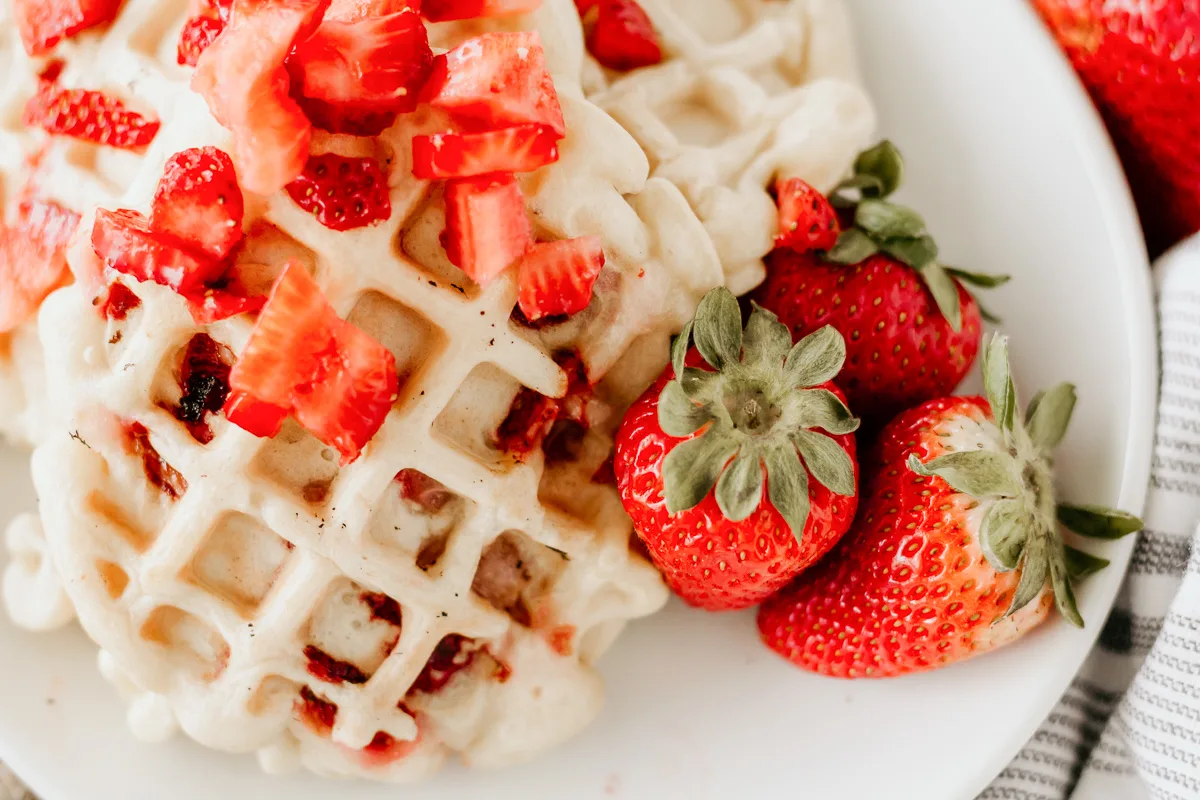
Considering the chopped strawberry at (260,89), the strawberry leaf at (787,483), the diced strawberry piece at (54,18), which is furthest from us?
the diced strawberry piece at (54,18)

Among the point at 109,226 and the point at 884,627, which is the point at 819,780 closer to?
the point at 884,627

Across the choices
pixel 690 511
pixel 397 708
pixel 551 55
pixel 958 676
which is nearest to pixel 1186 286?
pixel 958 676

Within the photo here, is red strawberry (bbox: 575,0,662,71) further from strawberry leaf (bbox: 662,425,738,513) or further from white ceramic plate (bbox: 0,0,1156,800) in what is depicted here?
strawberry leaf (bbox: 662,425,738,513)

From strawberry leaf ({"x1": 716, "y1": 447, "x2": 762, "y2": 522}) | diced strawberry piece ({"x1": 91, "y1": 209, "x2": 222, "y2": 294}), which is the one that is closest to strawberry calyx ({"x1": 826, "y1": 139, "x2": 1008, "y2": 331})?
strawberry leaf ({"x1": 716, "y1": 447, "x2": 762, "y2": 522})

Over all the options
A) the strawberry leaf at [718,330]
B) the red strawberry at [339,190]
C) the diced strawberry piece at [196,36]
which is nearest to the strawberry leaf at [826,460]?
the strawberry leaf at [718,330]

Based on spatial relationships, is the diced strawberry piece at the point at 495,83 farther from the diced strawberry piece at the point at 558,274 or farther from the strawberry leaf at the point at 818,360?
the strawberry leaf at the point at 818,360
